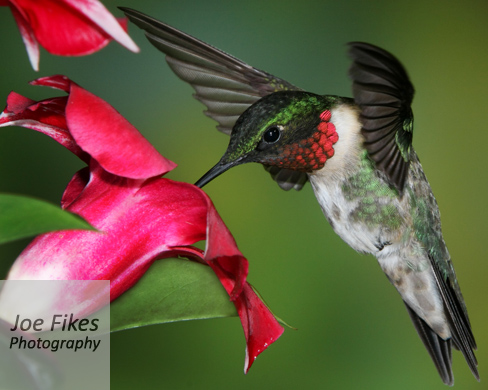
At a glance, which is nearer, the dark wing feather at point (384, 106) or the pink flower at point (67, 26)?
the pink flower at point (67, 26)

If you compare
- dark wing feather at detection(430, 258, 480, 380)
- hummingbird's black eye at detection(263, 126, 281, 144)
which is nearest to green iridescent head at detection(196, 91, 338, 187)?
hummingbird's black eye at detection(263, 126, 281, 144)

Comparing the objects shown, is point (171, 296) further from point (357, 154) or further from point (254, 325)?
point (357, 154)

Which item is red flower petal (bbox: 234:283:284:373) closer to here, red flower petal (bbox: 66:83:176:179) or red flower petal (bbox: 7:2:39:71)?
red flower petal (bbox: 66:83:176:179)

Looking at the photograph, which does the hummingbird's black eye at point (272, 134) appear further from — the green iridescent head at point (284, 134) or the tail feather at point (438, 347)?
the tail feather at point (438, 347)

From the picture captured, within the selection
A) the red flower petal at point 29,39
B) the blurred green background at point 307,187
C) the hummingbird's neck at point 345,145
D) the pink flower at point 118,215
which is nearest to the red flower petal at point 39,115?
the pink flower at point 118,215

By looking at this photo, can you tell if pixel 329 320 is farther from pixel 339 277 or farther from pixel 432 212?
pixel 432 212

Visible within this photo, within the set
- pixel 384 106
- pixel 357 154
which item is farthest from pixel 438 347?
pixel 384 106
